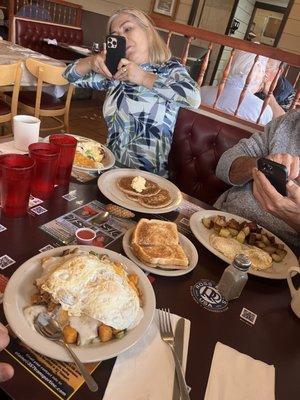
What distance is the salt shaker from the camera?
0.92 m

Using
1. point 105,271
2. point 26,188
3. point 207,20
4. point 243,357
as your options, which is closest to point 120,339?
point 105,271

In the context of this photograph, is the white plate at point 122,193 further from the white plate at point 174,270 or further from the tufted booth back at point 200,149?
the tufted booth back at point 200,149

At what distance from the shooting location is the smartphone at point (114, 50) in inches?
68.7

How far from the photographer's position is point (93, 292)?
28.9 inches

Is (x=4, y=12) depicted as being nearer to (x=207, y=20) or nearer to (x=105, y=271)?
(x=207, y=20)

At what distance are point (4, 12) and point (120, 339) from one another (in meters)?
7.73

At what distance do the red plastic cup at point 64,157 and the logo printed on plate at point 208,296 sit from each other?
676 mm

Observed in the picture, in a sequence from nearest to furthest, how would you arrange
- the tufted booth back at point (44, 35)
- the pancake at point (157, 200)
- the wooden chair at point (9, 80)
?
the pancake at point (157, 200) < the wooden chair at point (9, 80) < the tufted booth back at point (44, 35)

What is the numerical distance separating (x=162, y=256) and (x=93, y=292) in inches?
12.6

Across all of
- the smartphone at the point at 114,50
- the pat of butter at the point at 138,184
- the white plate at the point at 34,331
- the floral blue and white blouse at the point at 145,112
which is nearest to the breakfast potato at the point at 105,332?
the white plate at the point at 34,331

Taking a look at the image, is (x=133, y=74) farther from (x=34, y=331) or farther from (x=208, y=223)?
(x=34, y=331)

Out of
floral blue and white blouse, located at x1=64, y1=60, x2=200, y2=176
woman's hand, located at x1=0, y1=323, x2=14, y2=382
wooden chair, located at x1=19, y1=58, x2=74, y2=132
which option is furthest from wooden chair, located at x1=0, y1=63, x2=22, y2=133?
woman's hand, located at x1=0, y1=323, x2=14, y2=382

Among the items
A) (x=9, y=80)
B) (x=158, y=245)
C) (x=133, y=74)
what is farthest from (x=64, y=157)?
(x=9, y=80)

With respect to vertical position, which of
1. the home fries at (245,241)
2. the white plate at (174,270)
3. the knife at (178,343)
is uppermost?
the home fries at (245,241)
